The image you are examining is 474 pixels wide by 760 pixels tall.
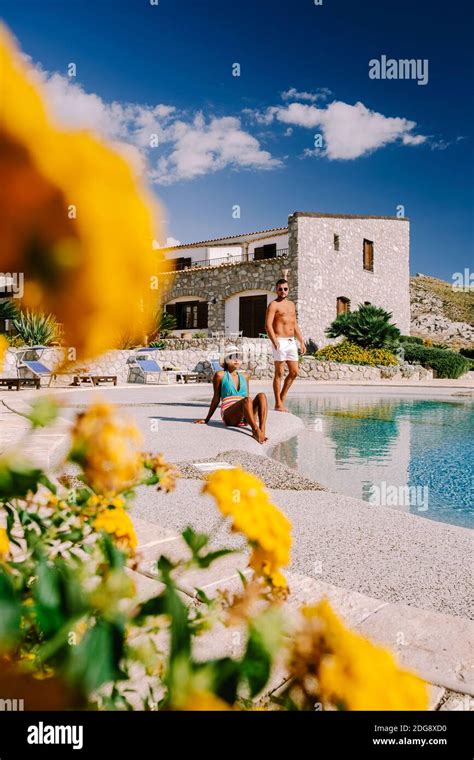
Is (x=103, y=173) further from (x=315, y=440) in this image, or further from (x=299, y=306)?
(x=299, y=306)

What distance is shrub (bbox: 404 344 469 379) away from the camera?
1781 centimetres

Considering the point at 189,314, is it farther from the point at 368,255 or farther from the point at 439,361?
the point at 439,361

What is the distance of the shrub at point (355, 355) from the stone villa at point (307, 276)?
2.22m

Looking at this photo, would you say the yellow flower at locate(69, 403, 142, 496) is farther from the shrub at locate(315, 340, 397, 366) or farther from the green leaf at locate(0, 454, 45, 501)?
the shrub at locate(315, 340, 397, 366)

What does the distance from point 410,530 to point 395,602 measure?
0.83 metres

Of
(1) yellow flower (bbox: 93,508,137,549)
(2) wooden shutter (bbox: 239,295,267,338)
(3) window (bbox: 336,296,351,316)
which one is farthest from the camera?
(2) wooden shutter (bbox: 239,295,267,338)

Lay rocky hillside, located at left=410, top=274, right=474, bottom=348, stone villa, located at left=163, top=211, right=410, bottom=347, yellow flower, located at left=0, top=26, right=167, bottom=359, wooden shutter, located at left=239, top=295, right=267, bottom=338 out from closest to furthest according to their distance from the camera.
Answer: yellow flower, located at left=0, top=26, right=167, bottom=359 < stone villa, located at left=163, top=211, right=410, bottom=347 < wooden shutter, located at left=239, top=295, right=267, bottom=338 < rocky hillside, located at left=410, top=274, right=474, bottom=348

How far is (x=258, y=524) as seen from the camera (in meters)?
0.58

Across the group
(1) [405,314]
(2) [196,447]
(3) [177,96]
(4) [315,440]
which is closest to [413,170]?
(4) [315,440]

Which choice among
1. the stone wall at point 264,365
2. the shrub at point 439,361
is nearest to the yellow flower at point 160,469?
the stone wall at point 264,365

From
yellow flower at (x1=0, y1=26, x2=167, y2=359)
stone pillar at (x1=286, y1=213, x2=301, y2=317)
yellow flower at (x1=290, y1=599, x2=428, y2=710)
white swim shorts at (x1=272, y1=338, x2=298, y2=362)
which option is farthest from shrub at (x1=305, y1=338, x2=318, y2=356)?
yellow flower at (x1=0, y1=26, x2=167, y2=359)

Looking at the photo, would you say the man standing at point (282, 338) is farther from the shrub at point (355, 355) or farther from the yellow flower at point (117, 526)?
the shrub at point (355, 355)

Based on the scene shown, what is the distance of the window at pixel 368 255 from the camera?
22.8 m

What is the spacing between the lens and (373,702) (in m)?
0.47
